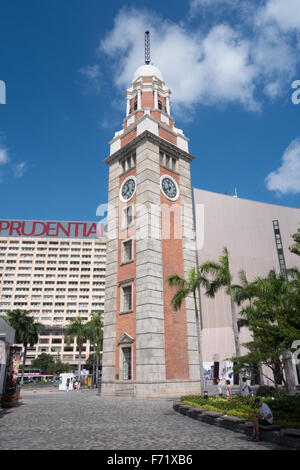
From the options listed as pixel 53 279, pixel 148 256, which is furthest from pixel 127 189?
pixel 53 279

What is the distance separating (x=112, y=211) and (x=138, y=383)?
14.5 metres

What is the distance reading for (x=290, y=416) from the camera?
37.3 ft

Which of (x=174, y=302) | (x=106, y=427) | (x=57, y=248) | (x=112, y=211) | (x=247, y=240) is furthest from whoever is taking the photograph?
(x=57, y=248)

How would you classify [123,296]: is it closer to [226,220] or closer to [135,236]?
[135,236]

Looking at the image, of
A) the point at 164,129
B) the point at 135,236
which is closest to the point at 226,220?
the point at 164,129

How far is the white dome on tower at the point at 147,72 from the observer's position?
1401 inches

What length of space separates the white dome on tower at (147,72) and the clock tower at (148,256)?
1510 mm

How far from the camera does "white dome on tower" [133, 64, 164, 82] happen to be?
117ft

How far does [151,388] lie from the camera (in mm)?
22516

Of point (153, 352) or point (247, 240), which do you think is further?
point (247, 240)

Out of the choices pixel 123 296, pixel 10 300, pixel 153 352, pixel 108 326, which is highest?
pixel 10 300

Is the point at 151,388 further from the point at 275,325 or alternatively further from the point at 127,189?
the point at 127,189
